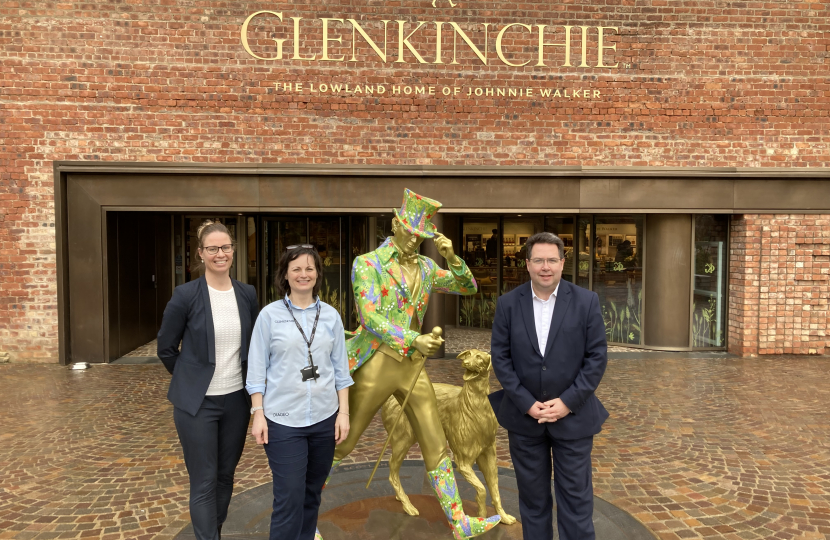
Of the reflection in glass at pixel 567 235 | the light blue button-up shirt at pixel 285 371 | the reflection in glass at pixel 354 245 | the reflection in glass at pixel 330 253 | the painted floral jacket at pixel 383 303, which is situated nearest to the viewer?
the light blue button-up shirt at pixel 285 371

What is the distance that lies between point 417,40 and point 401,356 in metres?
6.58

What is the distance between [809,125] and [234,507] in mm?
9458

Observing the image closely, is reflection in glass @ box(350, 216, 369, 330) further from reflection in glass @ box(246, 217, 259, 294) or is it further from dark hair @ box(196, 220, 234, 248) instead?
dark hair @ box(196, 220, 234, 248)

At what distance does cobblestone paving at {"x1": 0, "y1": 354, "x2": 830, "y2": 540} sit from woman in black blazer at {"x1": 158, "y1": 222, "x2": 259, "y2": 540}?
106cm

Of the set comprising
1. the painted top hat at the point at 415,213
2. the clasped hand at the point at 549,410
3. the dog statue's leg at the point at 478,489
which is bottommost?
the dog statue's leg at the point at 478,489

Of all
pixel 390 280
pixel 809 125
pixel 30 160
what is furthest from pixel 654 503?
pixel 30 160

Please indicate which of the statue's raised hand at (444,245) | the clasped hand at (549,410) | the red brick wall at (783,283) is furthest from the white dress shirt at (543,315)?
the red brick wall at (783,283)

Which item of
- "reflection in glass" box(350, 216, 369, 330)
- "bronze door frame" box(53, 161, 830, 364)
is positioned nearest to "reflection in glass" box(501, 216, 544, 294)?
"bronze door frame" box(53, 161, 830, 364)

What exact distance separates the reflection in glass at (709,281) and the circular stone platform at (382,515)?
6830 millimetres

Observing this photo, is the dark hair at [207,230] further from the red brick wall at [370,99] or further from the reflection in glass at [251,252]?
the reflection in glass at [251,252]

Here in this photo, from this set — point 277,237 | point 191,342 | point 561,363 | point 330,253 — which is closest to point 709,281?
point 330,253

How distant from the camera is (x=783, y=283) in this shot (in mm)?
9352

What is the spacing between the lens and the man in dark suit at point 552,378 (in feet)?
9.81

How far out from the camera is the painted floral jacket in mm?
3369
